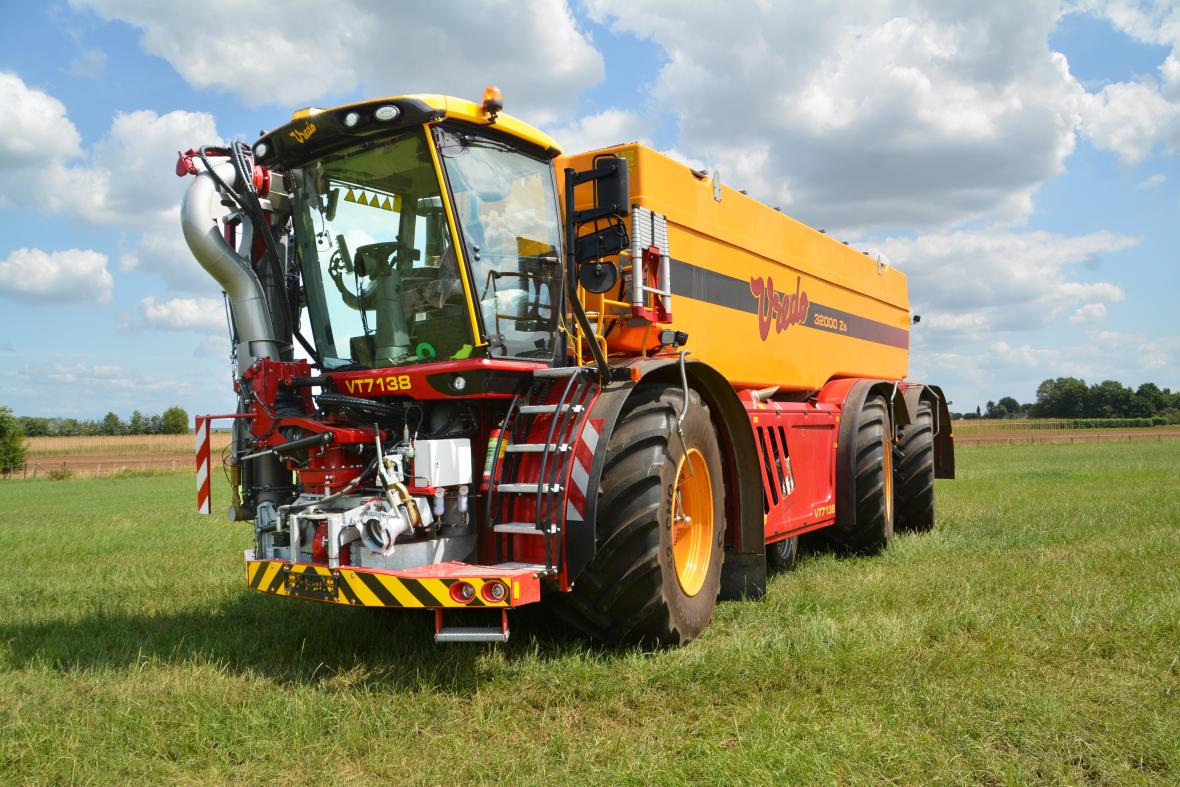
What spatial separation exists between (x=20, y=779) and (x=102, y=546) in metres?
8.59

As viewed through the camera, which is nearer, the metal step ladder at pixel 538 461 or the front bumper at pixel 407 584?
the front bumper at pixel 407 584

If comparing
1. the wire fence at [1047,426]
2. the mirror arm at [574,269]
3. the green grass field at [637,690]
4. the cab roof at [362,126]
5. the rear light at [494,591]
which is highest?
the cab roof at [362,126]

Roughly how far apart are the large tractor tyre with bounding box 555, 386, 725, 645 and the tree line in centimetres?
8776

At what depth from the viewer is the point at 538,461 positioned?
4969 millimetres

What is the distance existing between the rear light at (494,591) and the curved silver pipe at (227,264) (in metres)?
2.42

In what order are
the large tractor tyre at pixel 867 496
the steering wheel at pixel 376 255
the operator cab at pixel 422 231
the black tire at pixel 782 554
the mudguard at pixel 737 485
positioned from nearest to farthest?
1. the operator cab at pixel 422 231
2. the steering wheel at pixel 376 255
3. the mudguard at pixel 737 485
4. the black tire at pixel 782 554
5. the large tractor tyre at pixel 867 496

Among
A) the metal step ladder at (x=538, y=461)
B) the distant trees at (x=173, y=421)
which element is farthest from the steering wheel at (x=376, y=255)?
the distant trees at (x=173, y=421)

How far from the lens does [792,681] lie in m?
4.56

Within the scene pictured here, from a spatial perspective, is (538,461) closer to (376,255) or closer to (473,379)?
(473,379)

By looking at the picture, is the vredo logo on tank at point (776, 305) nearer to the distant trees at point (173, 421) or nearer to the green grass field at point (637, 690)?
the green grass field at point (637, 690)

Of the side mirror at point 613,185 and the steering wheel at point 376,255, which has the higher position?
the side mirror at point 613,185

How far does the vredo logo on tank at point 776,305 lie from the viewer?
7711 millimetres

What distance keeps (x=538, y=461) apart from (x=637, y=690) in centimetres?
130

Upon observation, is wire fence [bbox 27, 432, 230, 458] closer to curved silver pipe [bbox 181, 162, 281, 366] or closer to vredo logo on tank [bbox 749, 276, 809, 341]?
vredo logo on tank [bbox 749, 276, 809, 341]
